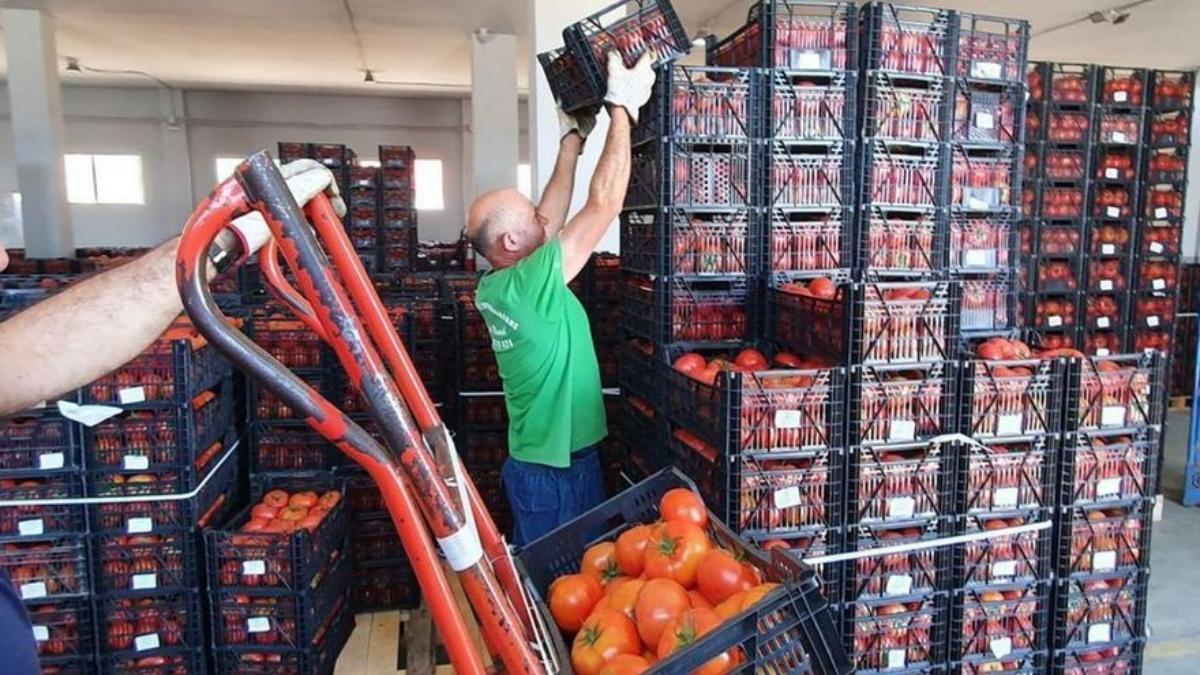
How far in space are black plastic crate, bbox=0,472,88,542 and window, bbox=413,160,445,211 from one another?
42.0 ft

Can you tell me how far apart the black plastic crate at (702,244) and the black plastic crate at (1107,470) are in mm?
1320

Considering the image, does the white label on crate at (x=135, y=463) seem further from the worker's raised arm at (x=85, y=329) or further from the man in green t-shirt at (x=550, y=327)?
the worker's raised arm at (x=85, y=329)

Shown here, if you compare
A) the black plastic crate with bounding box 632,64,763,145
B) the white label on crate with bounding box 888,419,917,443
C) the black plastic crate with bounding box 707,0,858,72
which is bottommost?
the white label on crate with bounding box 888,419,917,443

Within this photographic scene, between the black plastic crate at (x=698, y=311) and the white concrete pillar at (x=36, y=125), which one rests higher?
the white concrete pillar at (x=36, y=125)

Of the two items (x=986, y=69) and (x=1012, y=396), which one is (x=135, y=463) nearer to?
(x=1012, y=396)

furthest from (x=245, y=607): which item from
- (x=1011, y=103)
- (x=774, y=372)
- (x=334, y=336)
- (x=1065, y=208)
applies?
(x=1065, y=208)

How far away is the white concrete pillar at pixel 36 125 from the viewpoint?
8.86 m

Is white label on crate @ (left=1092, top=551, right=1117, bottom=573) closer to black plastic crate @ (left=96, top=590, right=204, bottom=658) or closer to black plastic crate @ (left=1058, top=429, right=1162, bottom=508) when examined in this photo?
black plastic crate @ (left=1058, top=429, right=1162, bottom=508)

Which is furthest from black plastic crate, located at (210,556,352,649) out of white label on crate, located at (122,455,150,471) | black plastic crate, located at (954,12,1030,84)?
black plastic crate, located at (954,12,1030,84)

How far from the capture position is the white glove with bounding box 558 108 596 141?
11.2 ft

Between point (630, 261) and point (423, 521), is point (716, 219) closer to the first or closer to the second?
point (630, 261)

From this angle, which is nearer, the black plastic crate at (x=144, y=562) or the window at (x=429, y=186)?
the black plastic crate at (x=144, y=562)

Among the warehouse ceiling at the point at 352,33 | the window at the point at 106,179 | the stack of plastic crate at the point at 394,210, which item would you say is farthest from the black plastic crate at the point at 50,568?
the window at the point at 106,179

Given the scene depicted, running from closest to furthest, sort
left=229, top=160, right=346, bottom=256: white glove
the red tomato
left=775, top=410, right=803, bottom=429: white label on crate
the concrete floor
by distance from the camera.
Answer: left=229, top=160, right=346, bottom=256: white glove, the red tomato, left=775, top=410, right=803, bottom=429: white label on crate, the concrete floor
